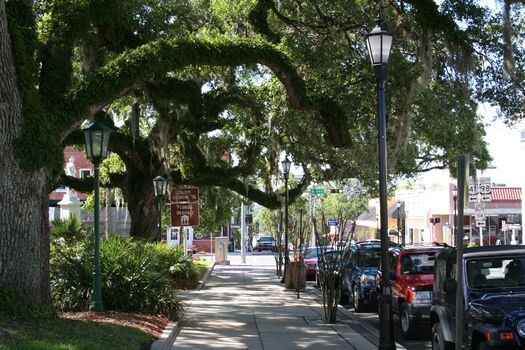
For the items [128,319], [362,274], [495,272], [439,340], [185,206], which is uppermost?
[185,206]

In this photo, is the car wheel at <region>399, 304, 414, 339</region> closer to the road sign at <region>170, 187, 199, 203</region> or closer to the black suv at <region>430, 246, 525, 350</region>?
the black suv at <region>430, 246, 525, 350</region>

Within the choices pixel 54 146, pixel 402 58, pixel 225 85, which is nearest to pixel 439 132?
pixel 402 58

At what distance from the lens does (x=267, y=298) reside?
1881 cm

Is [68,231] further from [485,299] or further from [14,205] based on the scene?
[485,299]

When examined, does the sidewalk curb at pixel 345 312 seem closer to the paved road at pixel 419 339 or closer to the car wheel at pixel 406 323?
the paved road at pixel 419 339

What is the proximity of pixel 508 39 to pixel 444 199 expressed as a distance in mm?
40093

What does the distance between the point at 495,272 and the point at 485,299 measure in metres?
0.83

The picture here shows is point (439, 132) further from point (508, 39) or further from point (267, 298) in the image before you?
point (267, 298)

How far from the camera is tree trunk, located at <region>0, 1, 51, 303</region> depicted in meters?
9.23

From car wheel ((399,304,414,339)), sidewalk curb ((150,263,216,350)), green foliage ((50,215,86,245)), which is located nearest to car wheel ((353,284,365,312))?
car wheel ((399,304,414,339))

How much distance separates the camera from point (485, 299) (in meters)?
7.50

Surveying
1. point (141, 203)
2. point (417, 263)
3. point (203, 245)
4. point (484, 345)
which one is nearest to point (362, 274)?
point (417, 263)

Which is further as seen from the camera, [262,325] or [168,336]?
[262,325]

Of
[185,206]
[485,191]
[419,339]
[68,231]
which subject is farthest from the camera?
[485,191]
